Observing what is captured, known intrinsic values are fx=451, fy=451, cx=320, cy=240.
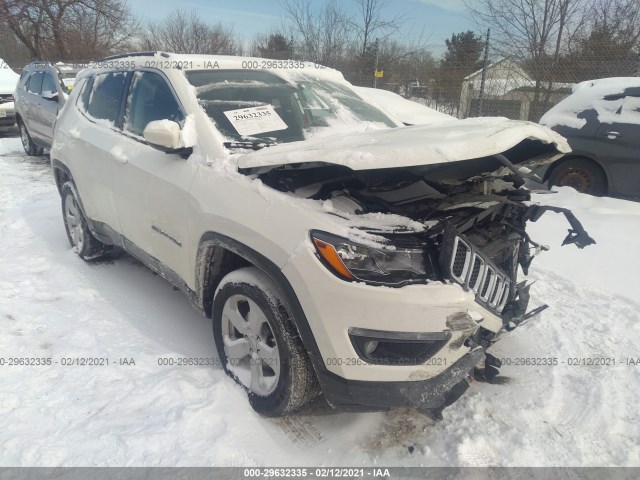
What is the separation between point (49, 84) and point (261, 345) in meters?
8.44

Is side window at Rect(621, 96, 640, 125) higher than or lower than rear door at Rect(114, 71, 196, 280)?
higher

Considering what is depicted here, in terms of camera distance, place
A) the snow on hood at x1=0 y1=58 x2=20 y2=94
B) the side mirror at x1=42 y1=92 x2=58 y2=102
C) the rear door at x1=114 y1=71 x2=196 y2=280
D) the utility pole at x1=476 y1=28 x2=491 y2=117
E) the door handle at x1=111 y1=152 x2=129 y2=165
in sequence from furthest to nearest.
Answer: the snow on hood at x1=0 y1=58 x2=20 y2=94, the utility pole at x1=476 y1=28 x2=491 y2=117, the side mirror at x1=42 y1=92 x2=58 y2=102, the door handle at x1=111 y1=152 x2=129 y2=165, the rear door at x1=114 y1=71 x2=196 y2=280

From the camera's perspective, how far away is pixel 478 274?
2.11 meters

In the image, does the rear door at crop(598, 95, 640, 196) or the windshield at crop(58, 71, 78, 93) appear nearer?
the rear door at crop(598, 95, 640, 196)

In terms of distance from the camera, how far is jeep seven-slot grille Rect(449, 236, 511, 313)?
2.02 meters

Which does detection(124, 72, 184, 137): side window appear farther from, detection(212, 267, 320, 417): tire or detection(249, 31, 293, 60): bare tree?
detection(249, 31, 293, 60): bare tree

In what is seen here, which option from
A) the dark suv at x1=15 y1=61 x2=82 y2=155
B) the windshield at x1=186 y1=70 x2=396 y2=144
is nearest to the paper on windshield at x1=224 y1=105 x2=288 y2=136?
the windshield at x1=186 y1=70 x2=396 y2=144

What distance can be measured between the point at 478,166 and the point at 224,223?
1.35 metres

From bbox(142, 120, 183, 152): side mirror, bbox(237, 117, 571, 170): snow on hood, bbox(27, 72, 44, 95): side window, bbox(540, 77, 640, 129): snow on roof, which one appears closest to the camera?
bbox(237, 117, 571, 170): snow on hood

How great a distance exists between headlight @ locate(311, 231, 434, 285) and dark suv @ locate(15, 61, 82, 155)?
25.3 ft

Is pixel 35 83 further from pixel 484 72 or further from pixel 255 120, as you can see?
pixel 484 72

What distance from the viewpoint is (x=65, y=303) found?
3549mm

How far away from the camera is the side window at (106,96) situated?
362 centimetres

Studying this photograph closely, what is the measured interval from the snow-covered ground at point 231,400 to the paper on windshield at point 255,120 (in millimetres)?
1473
